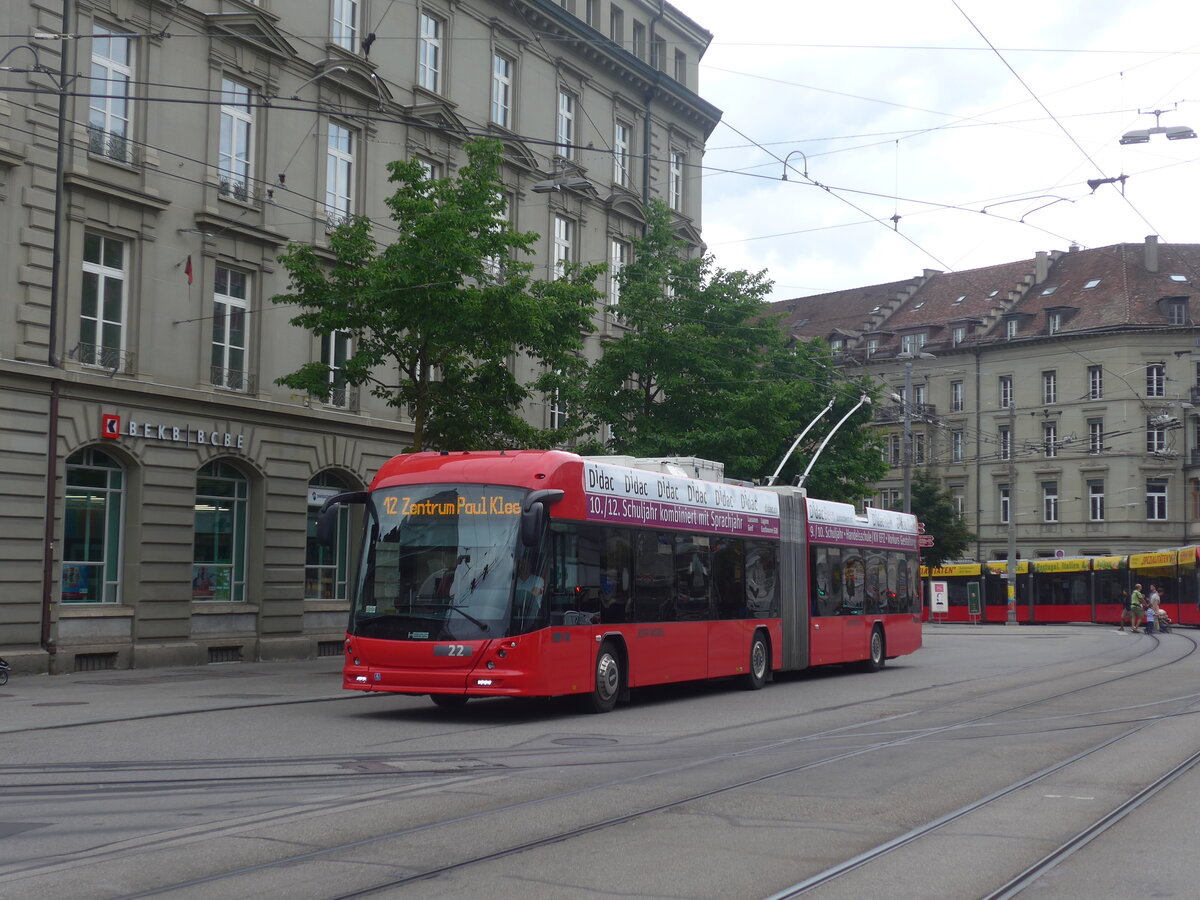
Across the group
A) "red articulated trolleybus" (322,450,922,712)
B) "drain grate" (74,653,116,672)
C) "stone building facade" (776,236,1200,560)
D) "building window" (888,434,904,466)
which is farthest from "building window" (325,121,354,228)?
"building window" (888,434,904,466)

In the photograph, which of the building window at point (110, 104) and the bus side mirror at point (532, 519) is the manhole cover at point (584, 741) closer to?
the bus side mirror at point (532, 519)

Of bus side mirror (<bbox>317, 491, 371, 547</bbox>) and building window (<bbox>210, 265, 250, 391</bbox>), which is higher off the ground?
building window (<bbox>210, 265, 250, 391</bbox>)

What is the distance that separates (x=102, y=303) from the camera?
24281 mm

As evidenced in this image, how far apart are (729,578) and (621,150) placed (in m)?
22.6

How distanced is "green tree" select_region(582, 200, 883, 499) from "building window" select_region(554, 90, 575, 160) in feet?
11.4

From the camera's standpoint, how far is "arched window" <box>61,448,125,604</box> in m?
23.7

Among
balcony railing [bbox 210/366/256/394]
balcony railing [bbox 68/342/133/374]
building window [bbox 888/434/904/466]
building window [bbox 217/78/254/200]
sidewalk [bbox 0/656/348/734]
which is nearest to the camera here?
sidewalk [bbox 0/656/348/734]

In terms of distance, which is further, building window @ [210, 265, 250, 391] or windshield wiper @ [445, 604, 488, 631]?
building window @ [210, 265, 250, 391]

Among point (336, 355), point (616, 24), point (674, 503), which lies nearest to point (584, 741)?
point (674, 503)

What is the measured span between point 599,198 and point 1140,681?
21.0 metres

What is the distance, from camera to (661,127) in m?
42.6

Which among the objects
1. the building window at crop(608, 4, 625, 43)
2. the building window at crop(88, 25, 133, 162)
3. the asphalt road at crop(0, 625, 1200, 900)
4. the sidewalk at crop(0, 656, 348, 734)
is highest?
the building window at crop(608, 4, 625, 43)

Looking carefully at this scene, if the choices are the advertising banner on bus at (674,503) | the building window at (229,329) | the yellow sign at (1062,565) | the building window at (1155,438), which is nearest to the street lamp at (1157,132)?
the advertising banner on bus at (674,503)

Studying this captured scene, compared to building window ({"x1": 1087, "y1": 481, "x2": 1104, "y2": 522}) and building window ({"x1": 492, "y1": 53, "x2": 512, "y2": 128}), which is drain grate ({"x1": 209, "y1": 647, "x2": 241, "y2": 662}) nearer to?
building window ({"x1": 492, "y1": 53, "x2": 512, "y2": 128})
